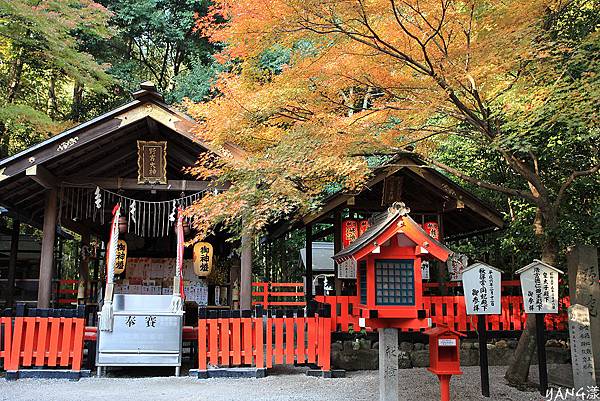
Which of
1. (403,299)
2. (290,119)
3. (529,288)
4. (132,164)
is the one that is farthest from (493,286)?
(132,164)

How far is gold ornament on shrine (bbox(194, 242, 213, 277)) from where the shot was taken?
12789 mm

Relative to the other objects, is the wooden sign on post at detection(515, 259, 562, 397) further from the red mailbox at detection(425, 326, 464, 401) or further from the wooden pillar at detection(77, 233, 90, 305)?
the wooden pillar at detection(77, 233, 90, 305)

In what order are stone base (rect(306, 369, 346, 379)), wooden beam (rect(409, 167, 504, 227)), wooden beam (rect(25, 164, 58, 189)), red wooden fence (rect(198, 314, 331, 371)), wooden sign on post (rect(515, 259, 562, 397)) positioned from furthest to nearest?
wooden beam (rect(409, 167, 504, 227)) → wooden beam (rect(25, 164, 58, 189)) → stone base (rect(306, 369, 346, 379)) → red wooden fence (rect(198, 314, 331, 371)) → wooden sign on post (rect(515, 259, 562, 397))

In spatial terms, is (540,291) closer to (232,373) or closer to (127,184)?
(232,373)

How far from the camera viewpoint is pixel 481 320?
8102 mm

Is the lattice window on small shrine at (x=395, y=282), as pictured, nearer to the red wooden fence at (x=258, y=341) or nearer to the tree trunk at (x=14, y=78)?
the red wooden fence at (x=258, y=341)

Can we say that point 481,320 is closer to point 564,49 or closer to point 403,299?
point 403,299

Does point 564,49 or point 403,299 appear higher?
point 564,49

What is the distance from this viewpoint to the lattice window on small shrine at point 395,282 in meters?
6.34

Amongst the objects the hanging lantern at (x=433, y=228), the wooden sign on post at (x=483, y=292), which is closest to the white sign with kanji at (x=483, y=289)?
the wooden sign on post at (x=483, y=292)

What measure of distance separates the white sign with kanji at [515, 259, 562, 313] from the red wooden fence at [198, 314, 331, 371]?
140 inches

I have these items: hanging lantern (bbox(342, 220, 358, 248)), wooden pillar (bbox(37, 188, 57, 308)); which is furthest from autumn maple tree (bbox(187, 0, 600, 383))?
wooden pillar (bbox(37, 188, 57, 308))

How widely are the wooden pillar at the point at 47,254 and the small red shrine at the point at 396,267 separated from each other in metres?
6.57

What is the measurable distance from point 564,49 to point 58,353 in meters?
10.3
